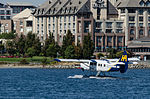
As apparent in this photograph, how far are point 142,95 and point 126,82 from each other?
23.8 metres

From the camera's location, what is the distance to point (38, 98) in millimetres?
90875

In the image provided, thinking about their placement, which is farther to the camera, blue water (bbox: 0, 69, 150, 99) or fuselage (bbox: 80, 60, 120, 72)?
fuselage (bbox: 80, 60, 120, 72)

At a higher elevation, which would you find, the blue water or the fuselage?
the fuselage

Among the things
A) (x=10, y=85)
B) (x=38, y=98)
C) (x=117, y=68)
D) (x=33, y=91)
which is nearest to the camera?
(x=38, y=98)

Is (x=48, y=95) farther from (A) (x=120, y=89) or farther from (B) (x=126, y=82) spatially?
(B) (x=126, y=82)

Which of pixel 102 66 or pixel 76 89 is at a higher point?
pixel 102 66

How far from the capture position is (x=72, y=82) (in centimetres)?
12056

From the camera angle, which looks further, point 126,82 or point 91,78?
point 91,78

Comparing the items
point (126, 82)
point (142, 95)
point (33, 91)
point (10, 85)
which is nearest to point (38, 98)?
point (33, 91)

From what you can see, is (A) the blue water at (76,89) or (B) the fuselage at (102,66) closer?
(A) the blue water at (76,89)

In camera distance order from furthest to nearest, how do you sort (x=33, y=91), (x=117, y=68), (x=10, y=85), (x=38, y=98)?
(x=117, y=68) → (x=10, y=85) → (x=33, y=91) → (x=38, y=98)

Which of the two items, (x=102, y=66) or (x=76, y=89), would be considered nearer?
(x=76, y=89)

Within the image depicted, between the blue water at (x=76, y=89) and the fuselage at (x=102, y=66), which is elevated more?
the fuselage at (x=102, y=66)

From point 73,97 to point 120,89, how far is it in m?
14.8
